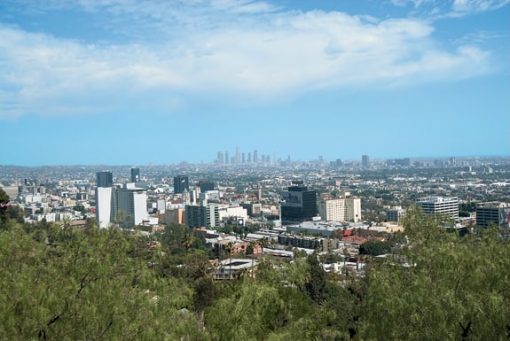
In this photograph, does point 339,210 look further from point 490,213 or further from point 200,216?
point 490,213

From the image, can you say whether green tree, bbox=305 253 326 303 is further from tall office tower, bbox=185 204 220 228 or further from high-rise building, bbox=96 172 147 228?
high-rise building, bbox=96 172 147 228

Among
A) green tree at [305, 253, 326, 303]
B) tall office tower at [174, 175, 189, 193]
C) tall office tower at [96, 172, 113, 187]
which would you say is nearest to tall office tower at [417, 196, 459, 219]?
green tree at [305, 253, 326, 303]

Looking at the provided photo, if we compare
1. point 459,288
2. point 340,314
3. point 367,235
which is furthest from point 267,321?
point 367,235

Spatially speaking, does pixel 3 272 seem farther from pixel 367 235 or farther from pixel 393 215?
pixel 393 215

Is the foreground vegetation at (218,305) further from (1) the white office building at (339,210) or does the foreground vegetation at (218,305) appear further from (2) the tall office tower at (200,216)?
(1) the white office building at (339,210)

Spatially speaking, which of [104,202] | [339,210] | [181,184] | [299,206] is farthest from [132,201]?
[181,184]

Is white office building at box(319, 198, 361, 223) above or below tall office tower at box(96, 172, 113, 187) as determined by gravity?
below

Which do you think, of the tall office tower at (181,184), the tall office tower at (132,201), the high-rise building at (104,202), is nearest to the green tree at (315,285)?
the tall office tower at (132,201)
